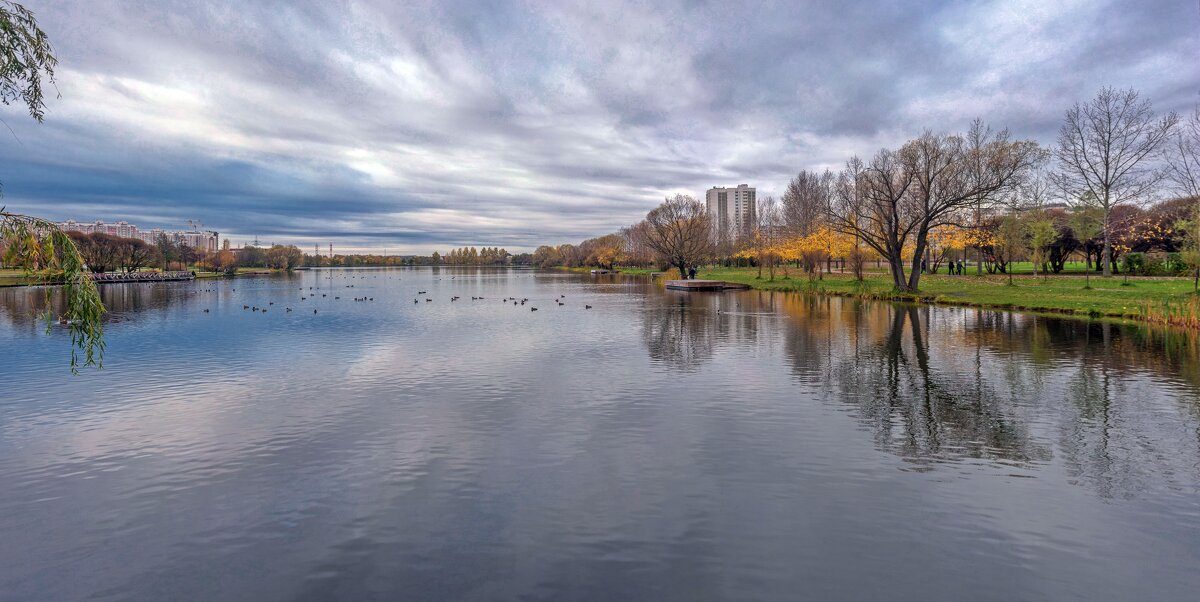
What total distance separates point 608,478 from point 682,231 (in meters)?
94.5

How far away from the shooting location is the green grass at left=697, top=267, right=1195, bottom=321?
33.8 meters

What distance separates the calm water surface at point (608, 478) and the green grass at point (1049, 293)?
12.4m

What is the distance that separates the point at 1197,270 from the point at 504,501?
50063mm

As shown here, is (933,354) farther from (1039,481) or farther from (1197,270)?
(1197,270)

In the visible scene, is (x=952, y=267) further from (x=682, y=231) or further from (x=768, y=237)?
(x=682, y=231)

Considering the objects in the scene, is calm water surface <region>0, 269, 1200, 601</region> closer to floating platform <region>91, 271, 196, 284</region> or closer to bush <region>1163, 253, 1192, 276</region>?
bush <region>1163, 253, 1192, 276</region>

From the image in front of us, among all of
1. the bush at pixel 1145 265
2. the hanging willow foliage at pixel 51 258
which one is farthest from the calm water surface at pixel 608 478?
the bush at pixel 1145 265

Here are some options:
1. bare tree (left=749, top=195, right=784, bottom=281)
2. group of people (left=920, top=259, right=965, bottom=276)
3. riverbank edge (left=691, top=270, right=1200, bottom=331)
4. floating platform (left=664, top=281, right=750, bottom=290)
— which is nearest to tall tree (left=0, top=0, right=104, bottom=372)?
riverbank edge (left=691, top=270, right=1200, bottom=331)

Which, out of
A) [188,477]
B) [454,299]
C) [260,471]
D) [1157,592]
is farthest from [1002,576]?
[454,299]

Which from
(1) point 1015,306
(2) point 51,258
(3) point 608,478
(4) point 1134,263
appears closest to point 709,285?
(1) point 1015,306

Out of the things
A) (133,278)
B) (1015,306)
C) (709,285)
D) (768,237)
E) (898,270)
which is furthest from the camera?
(133,278)

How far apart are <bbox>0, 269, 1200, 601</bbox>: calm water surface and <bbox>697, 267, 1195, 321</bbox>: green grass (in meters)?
12.4

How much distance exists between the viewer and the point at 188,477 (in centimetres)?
1120

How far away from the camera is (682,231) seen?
102812 mm
